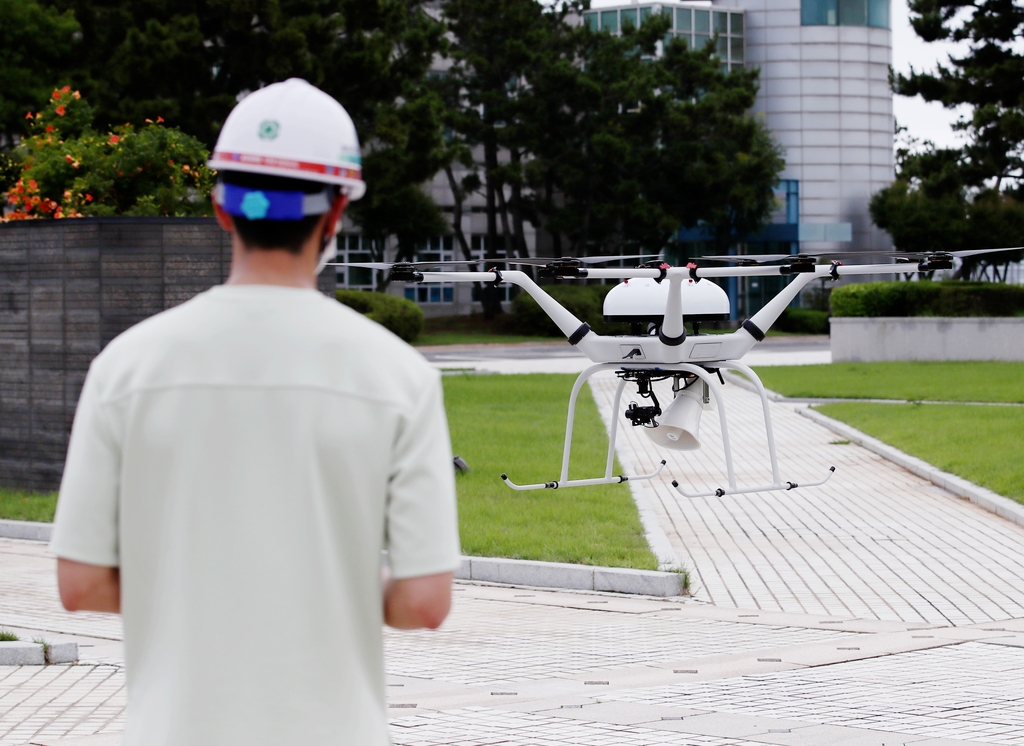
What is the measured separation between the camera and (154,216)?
47.0 ft

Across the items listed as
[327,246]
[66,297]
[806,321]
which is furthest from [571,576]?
[806,321]

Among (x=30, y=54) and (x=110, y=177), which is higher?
(x=30, y=54)

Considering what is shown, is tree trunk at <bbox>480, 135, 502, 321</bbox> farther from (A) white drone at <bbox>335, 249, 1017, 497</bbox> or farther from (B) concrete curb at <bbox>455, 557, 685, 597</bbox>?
(A) white drone at <bbox>335, 249, 1017, 497</bbox>

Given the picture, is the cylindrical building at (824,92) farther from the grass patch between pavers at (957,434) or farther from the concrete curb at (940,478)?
the concrete curb at (940,478)

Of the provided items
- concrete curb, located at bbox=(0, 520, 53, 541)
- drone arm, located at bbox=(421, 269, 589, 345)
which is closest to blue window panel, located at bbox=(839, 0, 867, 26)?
concrete curb, located at bbox=(0, 520, 53, 541)

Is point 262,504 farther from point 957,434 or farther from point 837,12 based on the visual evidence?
point 837,12

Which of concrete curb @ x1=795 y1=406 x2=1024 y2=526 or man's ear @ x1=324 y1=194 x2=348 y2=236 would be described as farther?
concrete curb @ x1=795 y1=406 x2=1024 y2=526

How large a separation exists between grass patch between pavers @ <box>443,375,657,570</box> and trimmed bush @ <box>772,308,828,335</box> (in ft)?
118

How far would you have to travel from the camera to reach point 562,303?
5047 centimetres

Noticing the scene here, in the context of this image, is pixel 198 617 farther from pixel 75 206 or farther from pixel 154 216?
pixel 75 206

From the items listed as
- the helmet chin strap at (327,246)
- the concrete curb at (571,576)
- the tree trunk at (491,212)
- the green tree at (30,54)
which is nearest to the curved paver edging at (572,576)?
the concrete curb at (571,576)

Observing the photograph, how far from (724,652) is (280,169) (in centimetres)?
586

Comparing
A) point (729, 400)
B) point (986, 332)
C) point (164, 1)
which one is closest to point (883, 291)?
point (986, 332)

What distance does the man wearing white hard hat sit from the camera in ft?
7.75
